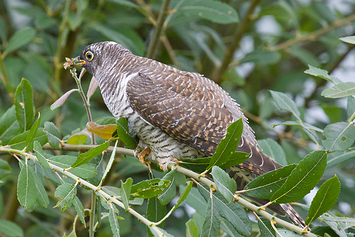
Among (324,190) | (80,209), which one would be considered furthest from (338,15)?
(80,209)

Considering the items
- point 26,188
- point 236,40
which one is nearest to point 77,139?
point 26,188

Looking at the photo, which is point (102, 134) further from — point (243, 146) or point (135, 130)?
point (243, 146)

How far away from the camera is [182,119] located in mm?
1599

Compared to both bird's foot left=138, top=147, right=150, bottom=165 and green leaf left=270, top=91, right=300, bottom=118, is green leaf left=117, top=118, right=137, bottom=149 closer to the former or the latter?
bird's foot left=138, top=147, right=150, bottom=165

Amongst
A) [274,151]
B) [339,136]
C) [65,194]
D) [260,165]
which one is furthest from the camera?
[274,151]

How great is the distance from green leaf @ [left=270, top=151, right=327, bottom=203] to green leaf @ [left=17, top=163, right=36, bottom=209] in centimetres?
79

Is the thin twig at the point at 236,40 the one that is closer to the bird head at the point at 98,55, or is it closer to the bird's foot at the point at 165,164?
the bird head at the point at 98,55

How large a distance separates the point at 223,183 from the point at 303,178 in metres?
0.24

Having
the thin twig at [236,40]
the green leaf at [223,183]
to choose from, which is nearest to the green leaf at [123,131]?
the green leaf at [223,183]

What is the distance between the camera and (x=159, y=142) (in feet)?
5.49

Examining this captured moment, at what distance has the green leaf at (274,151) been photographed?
1830mm

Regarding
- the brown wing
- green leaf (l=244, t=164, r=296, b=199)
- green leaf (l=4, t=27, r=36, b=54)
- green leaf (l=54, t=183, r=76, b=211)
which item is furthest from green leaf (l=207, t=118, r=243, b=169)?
green leaf (l=4, t=27, r=36, b=54)

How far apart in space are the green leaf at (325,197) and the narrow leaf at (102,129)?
0.77 metres

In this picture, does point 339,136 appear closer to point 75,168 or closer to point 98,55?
point 75,168
